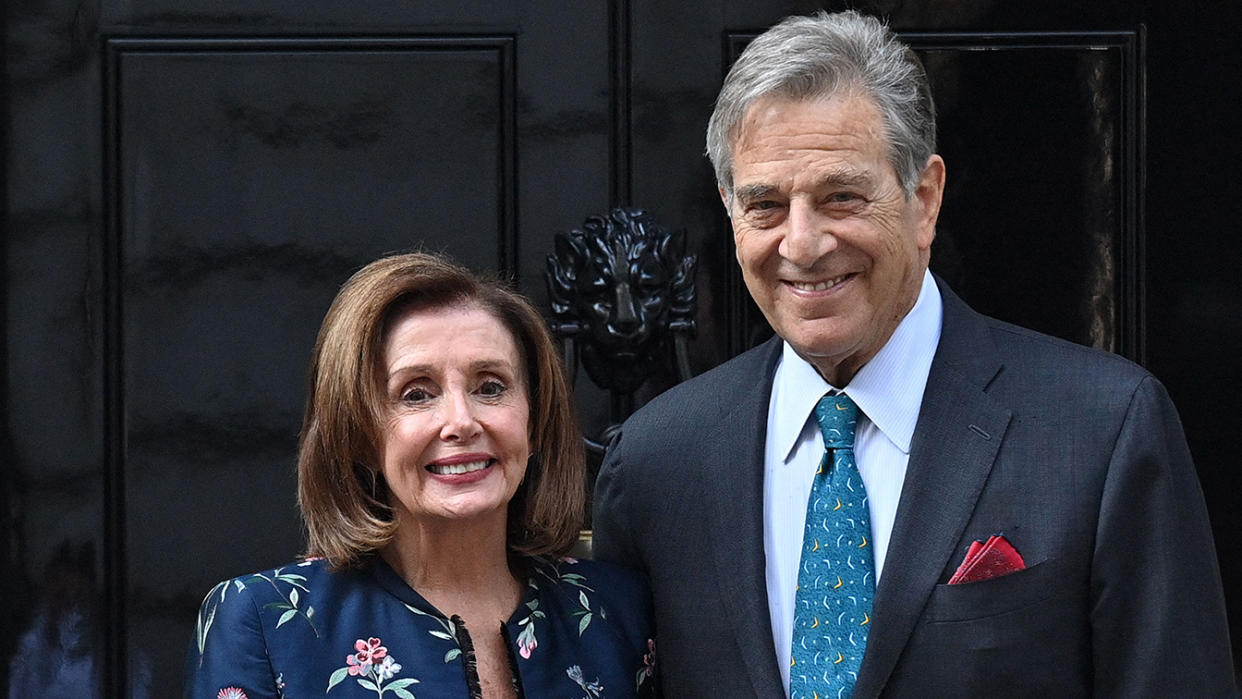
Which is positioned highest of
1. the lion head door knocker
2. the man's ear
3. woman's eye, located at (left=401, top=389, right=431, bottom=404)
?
the man's ear

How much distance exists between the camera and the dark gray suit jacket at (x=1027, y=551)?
85.2 inches

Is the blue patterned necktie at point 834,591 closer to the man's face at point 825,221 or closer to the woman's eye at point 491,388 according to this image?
the man's face at point 825,221

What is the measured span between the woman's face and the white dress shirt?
36 cm

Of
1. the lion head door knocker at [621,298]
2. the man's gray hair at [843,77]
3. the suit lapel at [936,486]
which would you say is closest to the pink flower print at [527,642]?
the suit lapel at [936,486]

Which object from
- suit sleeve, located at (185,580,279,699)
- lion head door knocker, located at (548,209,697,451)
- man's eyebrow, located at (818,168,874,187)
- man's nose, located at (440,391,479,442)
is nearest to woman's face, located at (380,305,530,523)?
man's nose, located at (440,391,479,442)

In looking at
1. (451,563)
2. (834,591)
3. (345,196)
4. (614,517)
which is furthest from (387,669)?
(345,196)

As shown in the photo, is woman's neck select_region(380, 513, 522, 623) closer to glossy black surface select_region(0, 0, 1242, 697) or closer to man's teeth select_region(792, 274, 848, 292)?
man's teeth select_region(792, 274, 848, 292)

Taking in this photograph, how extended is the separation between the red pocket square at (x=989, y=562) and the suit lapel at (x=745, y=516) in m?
0.26

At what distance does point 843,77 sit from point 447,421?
2.22ft

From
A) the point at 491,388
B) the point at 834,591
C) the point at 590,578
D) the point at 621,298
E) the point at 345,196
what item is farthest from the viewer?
the point at 345,196

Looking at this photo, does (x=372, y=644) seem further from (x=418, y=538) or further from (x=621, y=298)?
(x=621, y=298)

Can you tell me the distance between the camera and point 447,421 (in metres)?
2.28

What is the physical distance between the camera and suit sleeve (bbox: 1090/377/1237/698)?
2.15 m

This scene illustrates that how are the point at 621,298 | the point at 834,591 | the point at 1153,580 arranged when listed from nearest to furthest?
the point at 1153,580 < the point at 834,591 < the point at 621,298
